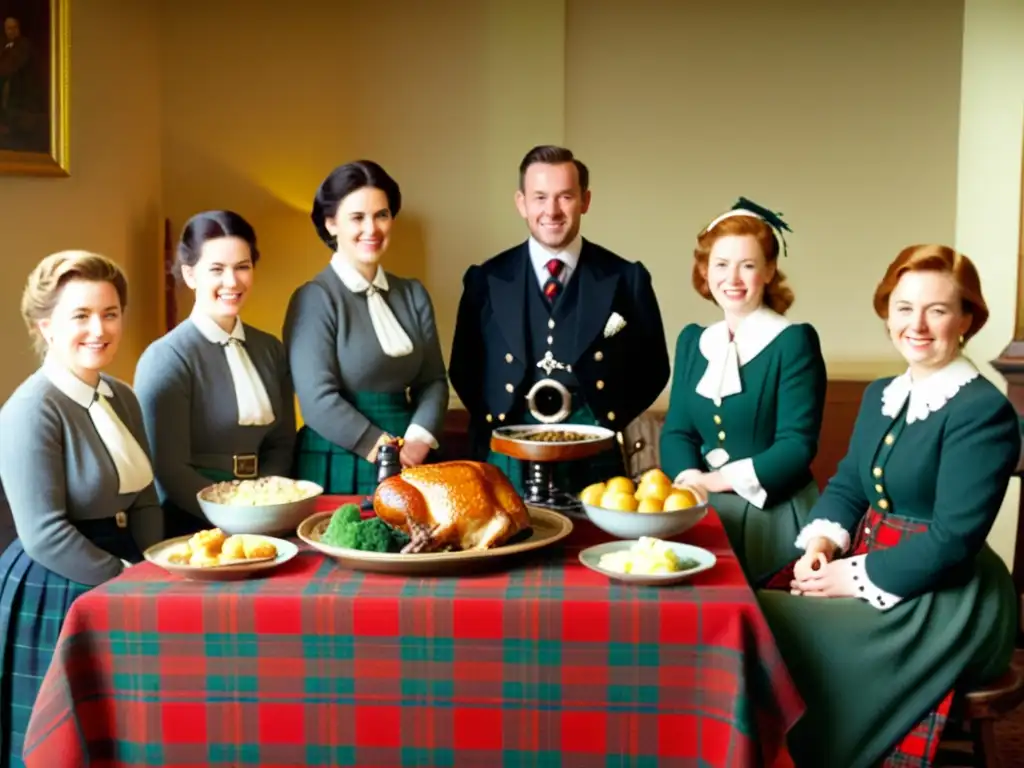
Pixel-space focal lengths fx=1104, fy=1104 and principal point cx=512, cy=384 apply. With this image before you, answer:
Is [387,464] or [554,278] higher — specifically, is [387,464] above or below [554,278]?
below

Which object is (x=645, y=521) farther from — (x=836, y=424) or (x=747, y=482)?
(x=836, y=424)

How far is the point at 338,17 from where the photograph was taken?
4.75 meters

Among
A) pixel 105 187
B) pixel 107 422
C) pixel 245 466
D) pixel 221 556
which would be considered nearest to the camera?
pixel 221 556

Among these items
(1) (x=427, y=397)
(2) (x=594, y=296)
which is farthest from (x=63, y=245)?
(2) (x=594, y=296)

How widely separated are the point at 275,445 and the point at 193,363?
0.31 meters

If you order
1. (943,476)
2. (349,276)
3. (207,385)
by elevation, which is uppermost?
(349,276)

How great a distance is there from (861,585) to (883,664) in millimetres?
152

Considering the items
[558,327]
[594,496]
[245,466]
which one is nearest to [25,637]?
[245,466]

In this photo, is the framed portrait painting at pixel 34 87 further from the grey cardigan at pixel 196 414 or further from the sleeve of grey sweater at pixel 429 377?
the sleeve of grey sweater at pixel 429 377

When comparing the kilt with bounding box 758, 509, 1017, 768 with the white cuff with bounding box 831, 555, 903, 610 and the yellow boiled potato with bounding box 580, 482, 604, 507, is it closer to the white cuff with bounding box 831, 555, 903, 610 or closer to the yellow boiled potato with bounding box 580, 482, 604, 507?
the white cuff with bounding box 831, 555, 903, 610

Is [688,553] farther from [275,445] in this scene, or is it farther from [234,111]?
[234,111]

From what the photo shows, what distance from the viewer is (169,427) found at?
8.36ft

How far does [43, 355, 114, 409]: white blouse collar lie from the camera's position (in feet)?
7.23

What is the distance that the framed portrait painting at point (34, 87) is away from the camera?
3451mm
